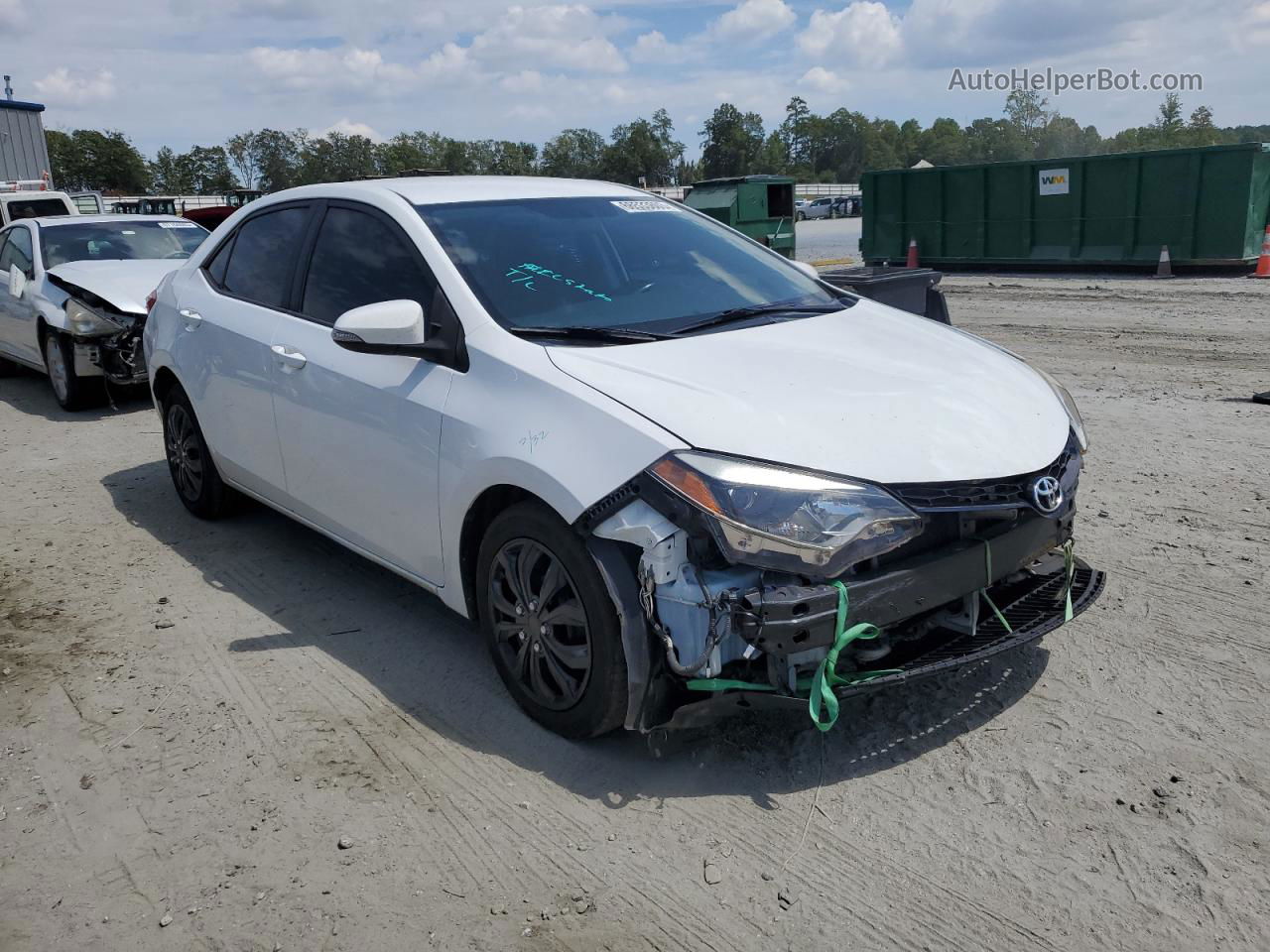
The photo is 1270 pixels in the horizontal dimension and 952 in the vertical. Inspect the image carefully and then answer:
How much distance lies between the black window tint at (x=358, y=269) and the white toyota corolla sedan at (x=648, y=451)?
0.02 meters

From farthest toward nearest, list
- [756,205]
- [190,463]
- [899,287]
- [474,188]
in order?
[756,205] < [899,287] < [190,463] < [474,188]

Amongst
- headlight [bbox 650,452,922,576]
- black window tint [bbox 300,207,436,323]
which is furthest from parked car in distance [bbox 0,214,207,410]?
headlight [bbox 650,452,922,576]

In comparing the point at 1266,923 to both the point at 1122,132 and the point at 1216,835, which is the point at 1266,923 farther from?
the point at 1122,132

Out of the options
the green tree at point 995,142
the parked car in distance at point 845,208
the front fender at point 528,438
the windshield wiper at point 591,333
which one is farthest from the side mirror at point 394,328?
the green tree at point 995,142

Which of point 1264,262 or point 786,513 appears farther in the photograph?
point 1264,262

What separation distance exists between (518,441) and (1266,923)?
2307mm

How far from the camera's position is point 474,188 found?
4348 mm

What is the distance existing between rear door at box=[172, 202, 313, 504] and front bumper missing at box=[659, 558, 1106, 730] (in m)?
2.57

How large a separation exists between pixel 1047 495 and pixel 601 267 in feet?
5.93

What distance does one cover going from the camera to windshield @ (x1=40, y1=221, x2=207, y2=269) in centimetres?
1009

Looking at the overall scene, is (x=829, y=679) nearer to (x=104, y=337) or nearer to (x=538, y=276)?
(x=538, y=276)

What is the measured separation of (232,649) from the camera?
431cm

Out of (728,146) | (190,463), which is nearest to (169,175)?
(728,146)

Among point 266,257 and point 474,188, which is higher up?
point 474,188
